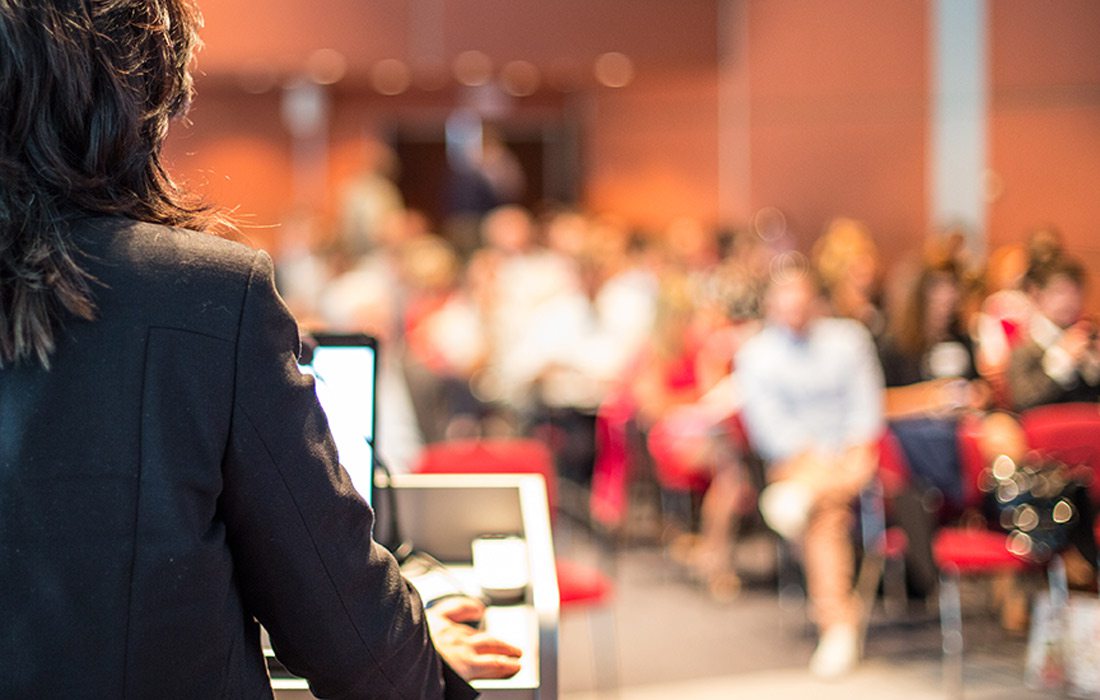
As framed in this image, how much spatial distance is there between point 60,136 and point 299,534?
0.46 metres

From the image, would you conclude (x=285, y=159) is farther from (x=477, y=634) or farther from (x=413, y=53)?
(x=477, y=634)

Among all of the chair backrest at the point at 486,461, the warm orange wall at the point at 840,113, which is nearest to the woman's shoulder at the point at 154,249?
the chair backrest at the point at 486,461

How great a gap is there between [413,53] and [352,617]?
9140 mm

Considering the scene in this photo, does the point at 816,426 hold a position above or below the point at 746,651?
above

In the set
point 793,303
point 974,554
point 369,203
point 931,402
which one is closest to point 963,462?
point 974,554

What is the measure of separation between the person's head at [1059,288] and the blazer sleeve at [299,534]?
Result: 470 cm

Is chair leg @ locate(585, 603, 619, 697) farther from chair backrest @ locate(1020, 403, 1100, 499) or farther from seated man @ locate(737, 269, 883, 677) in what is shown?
chair backrest @ locate(1020, 403, 1100, 499)

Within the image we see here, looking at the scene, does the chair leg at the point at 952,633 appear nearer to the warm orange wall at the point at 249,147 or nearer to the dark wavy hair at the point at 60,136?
the dark wavy hair at the point at 60,136

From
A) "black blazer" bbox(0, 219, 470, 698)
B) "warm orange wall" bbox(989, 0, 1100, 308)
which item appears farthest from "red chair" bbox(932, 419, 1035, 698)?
"black blazer" bbox(0, 219, 470, 698)

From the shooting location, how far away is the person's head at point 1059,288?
5.48 meters

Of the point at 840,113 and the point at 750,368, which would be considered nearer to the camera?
the point at 750,368

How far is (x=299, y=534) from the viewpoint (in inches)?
51.6

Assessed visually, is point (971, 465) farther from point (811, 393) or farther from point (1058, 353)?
point (811, 393)

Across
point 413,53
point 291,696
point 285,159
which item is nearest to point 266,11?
point 413,53
